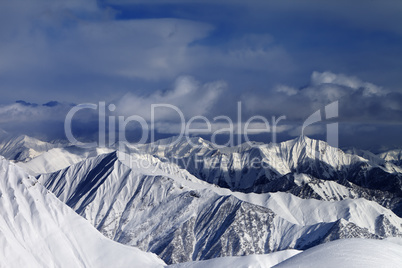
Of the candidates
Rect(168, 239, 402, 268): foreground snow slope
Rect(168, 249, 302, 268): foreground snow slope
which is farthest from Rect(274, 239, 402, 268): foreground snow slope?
Rect(168, 249, 302, 268): foreground snow slope

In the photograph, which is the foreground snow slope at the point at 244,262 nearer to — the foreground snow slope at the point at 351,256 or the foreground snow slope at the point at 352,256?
the foreground snow slope at the point at 351,256

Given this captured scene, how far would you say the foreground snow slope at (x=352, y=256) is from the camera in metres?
87.8

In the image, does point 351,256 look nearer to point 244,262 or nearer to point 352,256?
point 352,256

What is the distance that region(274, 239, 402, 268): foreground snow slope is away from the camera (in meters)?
87.8

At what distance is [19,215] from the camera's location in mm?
195500

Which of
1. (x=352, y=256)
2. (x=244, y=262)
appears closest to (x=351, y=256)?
(x=352, y=256)

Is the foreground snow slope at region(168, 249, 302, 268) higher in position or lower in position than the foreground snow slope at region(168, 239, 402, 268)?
lower

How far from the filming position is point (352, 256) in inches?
3578

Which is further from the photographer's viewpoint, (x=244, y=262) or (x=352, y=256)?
(x=244, y=262)

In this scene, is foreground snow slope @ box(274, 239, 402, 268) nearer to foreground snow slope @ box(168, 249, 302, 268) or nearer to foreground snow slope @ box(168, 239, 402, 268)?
foreground snow slope @ box(168, 239, 402, 268)

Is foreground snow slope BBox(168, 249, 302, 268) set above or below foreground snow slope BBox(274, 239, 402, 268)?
below

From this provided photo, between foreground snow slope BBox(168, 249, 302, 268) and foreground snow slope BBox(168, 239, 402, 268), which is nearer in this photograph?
foreground snow slope BBox(168, 239, 402, 268)

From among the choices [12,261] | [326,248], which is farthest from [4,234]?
[326,248]

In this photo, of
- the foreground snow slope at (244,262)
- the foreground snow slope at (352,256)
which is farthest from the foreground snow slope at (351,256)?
the foreground snow slope at (244,262)
